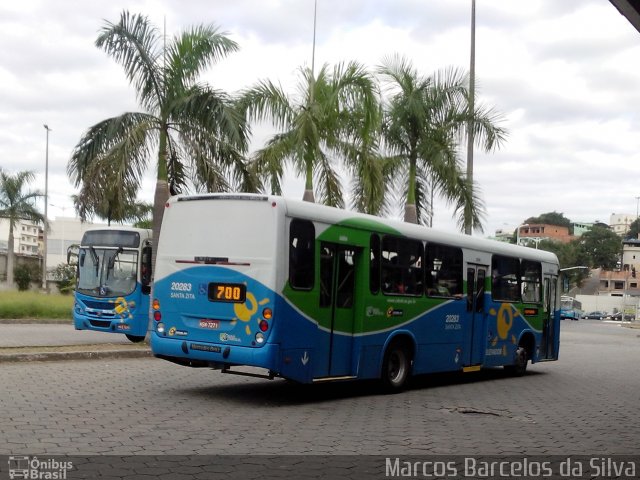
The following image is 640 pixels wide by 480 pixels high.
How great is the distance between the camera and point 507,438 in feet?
31.7

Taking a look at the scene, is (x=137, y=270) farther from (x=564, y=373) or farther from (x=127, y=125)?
(x=564, y=373)

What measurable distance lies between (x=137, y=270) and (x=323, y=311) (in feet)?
35.9

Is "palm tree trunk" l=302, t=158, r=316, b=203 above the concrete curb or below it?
above

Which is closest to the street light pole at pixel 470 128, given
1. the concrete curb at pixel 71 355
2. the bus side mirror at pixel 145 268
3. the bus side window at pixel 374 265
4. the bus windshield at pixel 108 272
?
the bus side mirror at pixel 145 268

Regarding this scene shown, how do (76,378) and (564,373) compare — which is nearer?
(76,378)

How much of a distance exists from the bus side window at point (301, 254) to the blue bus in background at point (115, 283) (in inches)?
424

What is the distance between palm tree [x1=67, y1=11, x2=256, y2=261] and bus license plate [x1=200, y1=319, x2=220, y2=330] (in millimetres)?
7814

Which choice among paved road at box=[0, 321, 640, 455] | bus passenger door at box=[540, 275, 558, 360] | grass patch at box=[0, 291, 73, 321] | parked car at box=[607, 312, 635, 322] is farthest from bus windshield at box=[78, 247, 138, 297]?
parked car at box=[607, 312, 635, 322]

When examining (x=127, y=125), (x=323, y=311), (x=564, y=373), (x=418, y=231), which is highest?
(x=127, y=125)

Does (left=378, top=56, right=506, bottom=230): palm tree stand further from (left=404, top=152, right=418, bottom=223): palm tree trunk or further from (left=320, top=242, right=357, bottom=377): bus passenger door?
(left=320, top=242, right=357, bottom=377): bus passenger door

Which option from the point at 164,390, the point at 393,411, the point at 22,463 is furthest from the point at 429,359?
the point at 22,463

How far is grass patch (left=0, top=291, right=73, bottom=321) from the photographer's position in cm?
3006

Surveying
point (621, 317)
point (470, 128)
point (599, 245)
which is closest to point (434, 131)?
point (470, 128)

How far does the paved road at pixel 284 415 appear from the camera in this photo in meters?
8.52
